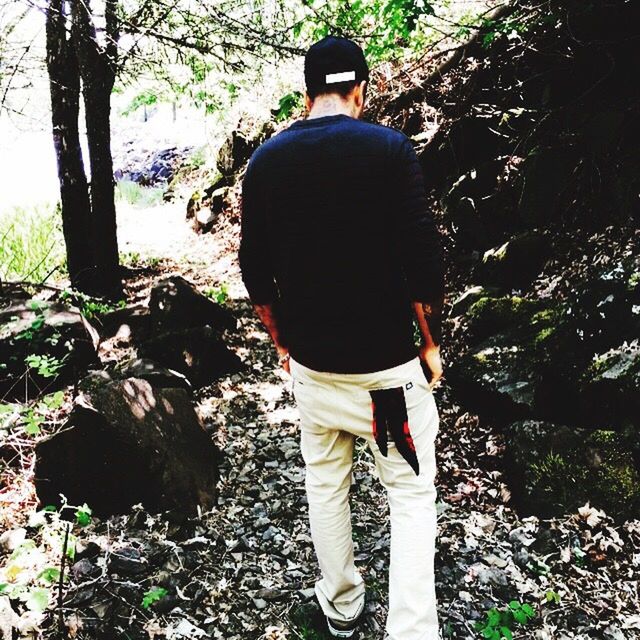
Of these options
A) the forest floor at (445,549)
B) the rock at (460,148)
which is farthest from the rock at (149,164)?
the forest floor at (445,549)

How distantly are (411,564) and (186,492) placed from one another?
1.74 meters

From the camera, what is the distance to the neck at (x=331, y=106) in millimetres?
1892

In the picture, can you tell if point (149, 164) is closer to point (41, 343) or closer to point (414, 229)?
point (41, 343)

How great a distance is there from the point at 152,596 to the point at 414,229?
2.16 metres

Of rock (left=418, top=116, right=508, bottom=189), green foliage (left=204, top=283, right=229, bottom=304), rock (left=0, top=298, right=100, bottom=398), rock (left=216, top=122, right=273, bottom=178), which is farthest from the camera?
rock (left=216, top=122, right=273, bottom=178)

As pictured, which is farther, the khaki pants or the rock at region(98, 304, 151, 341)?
the rock at region(98, 304, 151, 341)

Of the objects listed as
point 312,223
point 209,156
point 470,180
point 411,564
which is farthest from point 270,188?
point 209,156

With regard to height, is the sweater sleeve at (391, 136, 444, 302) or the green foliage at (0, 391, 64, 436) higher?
the sweater sleeve at (391, 136, 444, 302)

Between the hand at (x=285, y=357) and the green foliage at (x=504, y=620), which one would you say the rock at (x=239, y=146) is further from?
the green foliage at (x=504, y=620)

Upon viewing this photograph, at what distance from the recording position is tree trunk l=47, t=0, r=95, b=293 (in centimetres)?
626

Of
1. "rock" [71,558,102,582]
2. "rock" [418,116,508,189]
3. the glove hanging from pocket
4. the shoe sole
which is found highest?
"rock" [418,116,508,189]

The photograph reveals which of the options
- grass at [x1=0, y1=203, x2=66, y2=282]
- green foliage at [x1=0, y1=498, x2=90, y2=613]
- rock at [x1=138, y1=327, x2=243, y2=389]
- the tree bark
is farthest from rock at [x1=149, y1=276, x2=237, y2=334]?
green foliage at [x1=0, y1=498, x2=90, y2=613]

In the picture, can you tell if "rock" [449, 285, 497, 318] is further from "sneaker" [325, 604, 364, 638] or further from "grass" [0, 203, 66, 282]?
"grass" [0, 203, 66, 282]

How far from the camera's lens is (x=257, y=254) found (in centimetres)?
214
